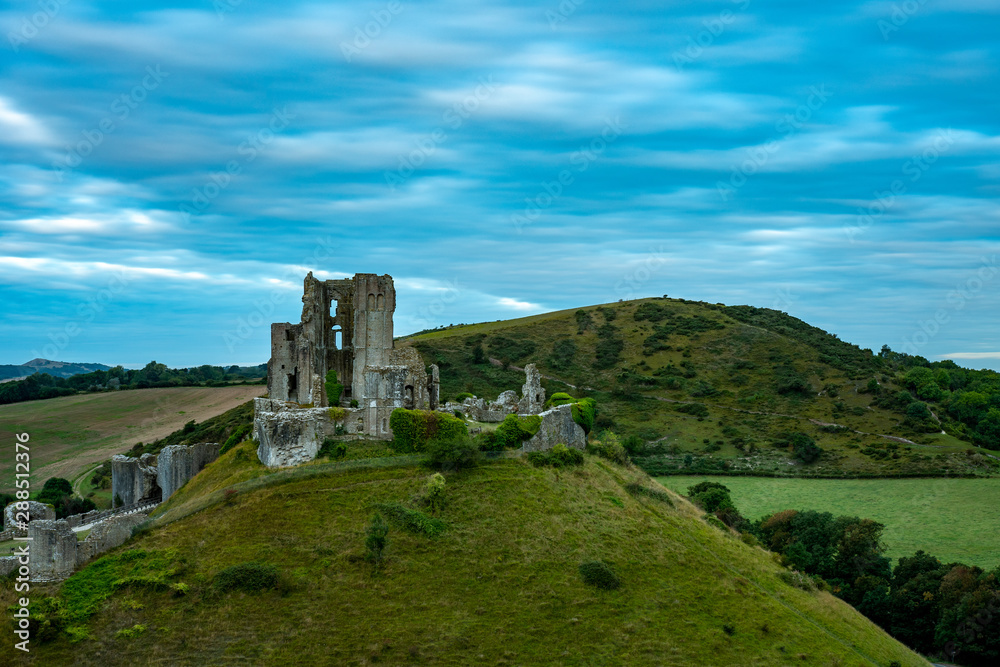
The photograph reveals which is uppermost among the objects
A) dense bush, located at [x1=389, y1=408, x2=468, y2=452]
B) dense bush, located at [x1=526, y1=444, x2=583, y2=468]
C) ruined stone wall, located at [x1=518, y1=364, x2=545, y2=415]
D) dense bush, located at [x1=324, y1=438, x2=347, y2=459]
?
ruined stone wall, located at [x1=518, y1=364, x2=545, y2=415]

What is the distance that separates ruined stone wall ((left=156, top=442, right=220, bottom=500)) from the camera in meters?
47.4

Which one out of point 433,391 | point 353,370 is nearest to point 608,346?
point 433,391

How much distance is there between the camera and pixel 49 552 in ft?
101

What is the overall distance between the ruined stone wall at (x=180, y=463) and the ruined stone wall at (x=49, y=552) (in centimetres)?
1616

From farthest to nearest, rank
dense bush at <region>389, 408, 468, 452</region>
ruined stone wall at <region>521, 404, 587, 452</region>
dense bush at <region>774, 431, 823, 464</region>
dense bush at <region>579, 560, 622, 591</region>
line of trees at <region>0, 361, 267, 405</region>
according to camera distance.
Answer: line of trees at <region>0, 361, 267, 405</region>
dense bush at <region>774, 431, 823, 464</region>
ruined stone wall at <region>521, 404, 587, 452</region>
dense bush at <region>389, 408, 468, 452</region>
dense bush at <region>579, 560, 622, 591</region>

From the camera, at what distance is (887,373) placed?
12700 cm

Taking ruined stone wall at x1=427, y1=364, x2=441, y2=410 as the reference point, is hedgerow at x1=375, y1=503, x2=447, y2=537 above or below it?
below

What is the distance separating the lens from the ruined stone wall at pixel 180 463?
47.4m

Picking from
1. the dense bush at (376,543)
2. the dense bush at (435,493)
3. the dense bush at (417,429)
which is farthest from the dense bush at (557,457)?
the dense bush at (376,543)

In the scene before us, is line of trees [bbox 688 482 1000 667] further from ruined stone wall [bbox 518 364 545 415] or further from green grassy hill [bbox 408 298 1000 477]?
green grassy hill [bbox 408 298 1000 477]

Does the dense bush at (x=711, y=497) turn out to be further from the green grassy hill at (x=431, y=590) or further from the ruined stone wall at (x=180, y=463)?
the ruined stone wall at (x=180, y=463)

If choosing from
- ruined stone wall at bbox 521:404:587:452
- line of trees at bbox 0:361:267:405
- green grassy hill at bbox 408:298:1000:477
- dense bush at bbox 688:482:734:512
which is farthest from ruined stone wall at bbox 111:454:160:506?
line of trees at bbox 0:361:267:405

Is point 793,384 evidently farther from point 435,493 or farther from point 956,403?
point 435,493

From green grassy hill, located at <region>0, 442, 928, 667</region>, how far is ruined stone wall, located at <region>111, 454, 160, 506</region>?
10.8 meters
